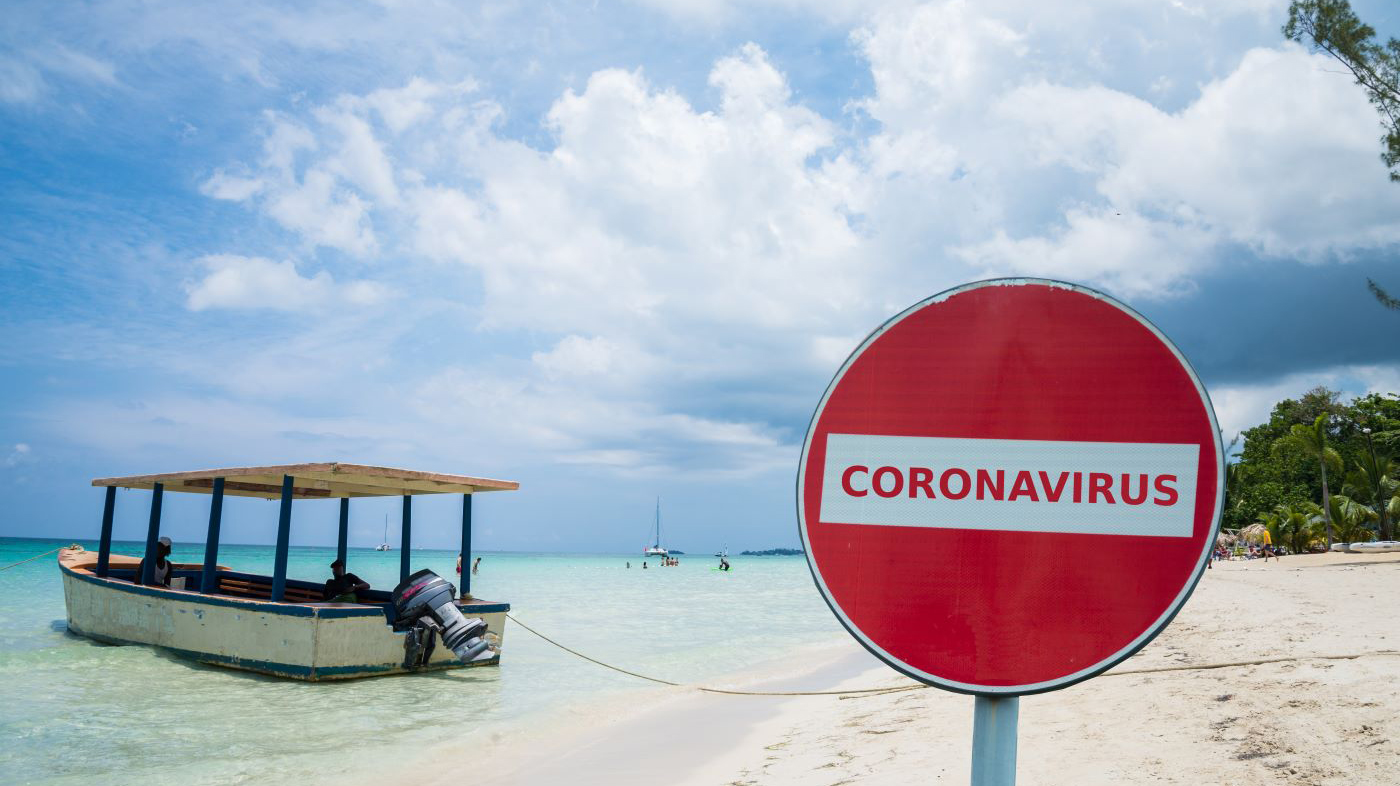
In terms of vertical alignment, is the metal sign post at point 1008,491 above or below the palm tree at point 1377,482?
below

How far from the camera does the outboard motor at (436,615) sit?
33.9 feet

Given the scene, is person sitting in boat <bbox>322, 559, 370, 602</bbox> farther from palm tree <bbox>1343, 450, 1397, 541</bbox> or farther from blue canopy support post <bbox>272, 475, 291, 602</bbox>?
palm tree <bbox>1343, 450, 1397, 541</bbox>

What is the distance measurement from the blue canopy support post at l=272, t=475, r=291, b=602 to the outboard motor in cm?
182

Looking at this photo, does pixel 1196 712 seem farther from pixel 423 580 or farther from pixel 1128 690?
pixel 423 580

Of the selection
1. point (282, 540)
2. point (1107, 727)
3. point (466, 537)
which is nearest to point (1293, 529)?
point (466, 537)

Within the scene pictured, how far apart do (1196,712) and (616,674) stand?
9.99 meters

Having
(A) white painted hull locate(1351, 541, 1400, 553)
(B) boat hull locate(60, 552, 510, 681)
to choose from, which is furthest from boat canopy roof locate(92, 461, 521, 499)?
(A) white painted hull locate(1351, 541, 1400, 553)

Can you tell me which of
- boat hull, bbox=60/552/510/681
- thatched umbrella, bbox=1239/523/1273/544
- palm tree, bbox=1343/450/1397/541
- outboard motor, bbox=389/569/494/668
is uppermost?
palm tree, bbox=1343/450/1397/541

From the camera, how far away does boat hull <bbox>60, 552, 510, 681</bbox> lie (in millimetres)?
10703

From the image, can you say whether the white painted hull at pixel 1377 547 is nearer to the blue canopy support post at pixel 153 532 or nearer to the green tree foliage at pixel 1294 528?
the green tree foliage at pixel 1294 528

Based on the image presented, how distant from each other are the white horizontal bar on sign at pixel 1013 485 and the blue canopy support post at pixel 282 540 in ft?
37.9

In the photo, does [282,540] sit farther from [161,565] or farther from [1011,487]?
[1011,487]

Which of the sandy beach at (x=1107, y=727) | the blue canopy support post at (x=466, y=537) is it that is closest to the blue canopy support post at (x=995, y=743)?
the sandy beach at (x=1107, y=727)

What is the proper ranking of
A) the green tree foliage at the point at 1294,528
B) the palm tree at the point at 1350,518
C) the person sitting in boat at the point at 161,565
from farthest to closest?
1. the green tree foliage at the point at 1294,528
2. the palm tree at the point at 1350,518
3. the person sitting in boat at the point at 161,565
